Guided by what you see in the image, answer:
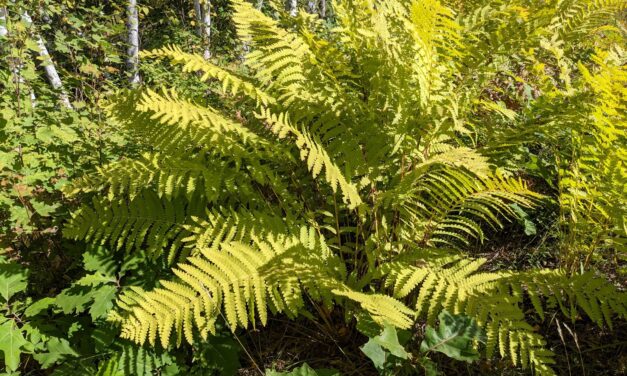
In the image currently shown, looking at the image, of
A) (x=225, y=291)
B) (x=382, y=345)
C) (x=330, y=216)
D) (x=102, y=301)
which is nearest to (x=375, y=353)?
(x=382, y=345)

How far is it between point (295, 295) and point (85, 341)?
0.98 meters

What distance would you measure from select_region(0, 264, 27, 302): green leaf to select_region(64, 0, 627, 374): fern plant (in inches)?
10.2

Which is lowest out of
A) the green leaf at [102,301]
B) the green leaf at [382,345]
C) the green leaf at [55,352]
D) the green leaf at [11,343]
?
the green leaf at [55,352]

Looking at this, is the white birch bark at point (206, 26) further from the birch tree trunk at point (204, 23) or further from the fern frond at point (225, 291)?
the fern frond at point (225, 291)

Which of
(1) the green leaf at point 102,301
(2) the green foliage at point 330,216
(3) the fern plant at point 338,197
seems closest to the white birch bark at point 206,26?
(2) the green foliage at point 330,216

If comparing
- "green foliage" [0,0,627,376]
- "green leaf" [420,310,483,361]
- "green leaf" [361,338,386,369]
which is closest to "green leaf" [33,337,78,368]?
"green foliage" [0,0,627,376]

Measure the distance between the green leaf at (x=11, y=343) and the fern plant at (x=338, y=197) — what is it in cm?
37

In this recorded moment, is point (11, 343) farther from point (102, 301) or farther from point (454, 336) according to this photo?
point (454, 336)

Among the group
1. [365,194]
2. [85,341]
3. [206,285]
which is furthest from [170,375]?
[365,194]

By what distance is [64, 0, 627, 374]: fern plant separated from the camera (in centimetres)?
140

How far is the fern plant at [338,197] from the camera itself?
4.59 ft

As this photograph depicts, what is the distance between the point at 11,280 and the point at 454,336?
1.77 meters

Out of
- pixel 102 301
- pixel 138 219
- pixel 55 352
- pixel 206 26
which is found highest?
pixel 206 26

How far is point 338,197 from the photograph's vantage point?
81.8 inches
